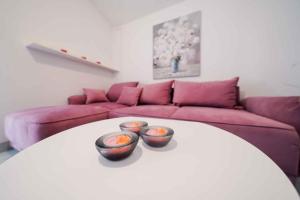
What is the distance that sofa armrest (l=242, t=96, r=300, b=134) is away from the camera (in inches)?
26.2

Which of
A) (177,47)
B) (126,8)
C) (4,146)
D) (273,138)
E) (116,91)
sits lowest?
(4,146)

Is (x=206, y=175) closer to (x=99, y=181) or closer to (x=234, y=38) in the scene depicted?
(x=99, y=181)

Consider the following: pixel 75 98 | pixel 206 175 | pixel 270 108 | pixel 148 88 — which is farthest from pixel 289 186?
pixel 75 98

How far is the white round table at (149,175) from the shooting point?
0.20 m

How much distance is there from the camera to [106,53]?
7.30 feet

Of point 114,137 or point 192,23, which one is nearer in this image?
point 114,137

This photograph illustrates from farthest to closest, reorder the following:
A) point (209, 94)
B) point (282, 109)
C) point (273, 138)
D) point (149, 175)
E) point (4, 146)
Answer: point (209, 94)
point (4, 146)
point (282, 109)
point (273, 138)
point (149, 175)

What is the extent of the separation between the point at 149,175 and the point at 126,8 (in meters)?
2.37

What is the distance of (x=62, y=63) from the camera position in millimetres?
1530

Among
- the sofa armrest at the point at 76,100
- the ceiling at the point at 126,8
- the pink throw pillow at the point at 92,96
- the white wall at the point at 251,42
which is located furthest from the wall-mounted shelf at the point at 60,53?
the white wall at the point at 251,42

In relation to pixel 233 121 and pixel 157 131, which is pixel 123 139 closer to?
pixel 157 131

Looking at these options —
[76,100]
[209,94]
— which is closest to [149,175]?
[209,94]

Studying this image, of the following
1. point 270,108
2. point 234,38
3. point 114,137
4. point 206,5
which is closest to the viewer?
point 114,137

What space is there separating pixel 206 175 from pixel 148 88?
1.39 metres
